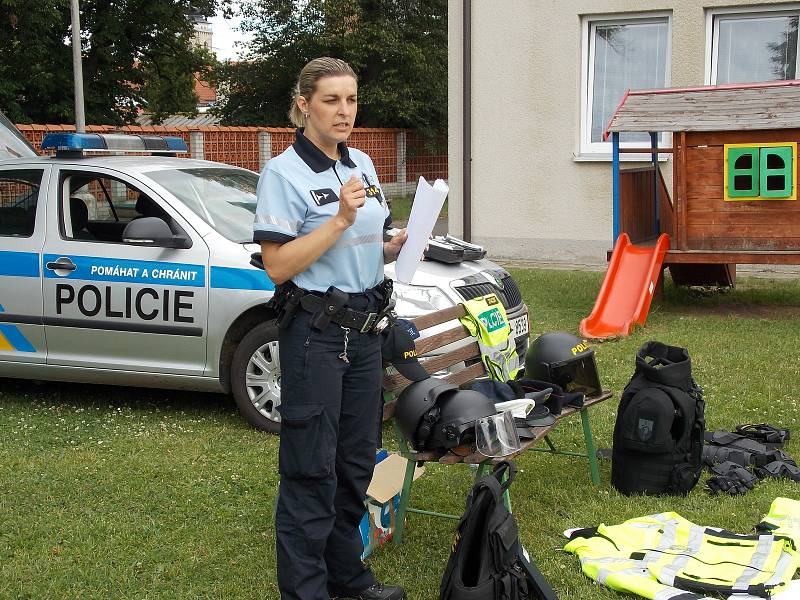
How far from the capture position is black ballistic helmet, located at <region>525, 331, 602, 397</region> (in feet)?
17.2

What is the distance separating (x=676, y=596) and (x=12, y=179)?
5345 mm

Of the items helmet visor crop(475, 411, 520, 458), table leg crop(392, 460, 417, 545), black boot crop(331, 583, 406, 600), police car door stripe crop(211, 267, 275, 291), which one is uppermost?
police car door stripe crop(211, 267, 275, 291)

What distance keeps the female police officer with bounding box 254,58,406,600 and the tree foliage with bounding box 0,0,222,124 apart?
25.1 metres

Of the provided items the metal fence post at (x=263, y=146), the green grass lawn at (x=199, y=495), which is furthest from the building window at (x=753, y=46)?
the metal fence post at (x=263, y=146)

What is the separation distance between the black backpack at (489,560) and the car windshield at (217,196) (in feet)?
10.8

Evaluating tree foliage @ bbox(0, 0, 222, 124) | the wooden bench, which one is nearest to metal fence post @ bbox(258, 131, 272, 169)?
tree foliage @ bbox(0, 0, 222, 124)

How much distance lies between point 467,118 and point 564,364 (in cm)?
991

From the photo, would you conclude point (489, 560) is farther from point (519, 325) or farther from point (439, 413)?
point (519, 325)

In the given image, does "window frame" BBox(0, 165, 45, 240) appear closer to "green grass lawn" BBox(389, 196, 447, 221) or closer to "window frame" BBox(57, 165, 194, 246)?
"window frame" BBox(57, 165, 194, 246)

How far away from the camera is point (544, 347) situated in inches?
210

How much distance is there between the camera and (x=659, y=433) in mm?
4945

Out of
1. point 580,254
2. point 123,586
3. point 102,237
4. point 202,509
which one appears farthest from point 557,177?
point 123,586

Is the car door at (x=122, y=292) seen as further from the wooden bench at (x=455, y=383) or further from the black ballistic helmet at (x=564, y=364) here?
the black ballistic helmet at (x=564, y=364)

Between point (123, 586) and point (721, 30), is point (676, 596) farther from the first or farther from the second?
point (721, 30)
